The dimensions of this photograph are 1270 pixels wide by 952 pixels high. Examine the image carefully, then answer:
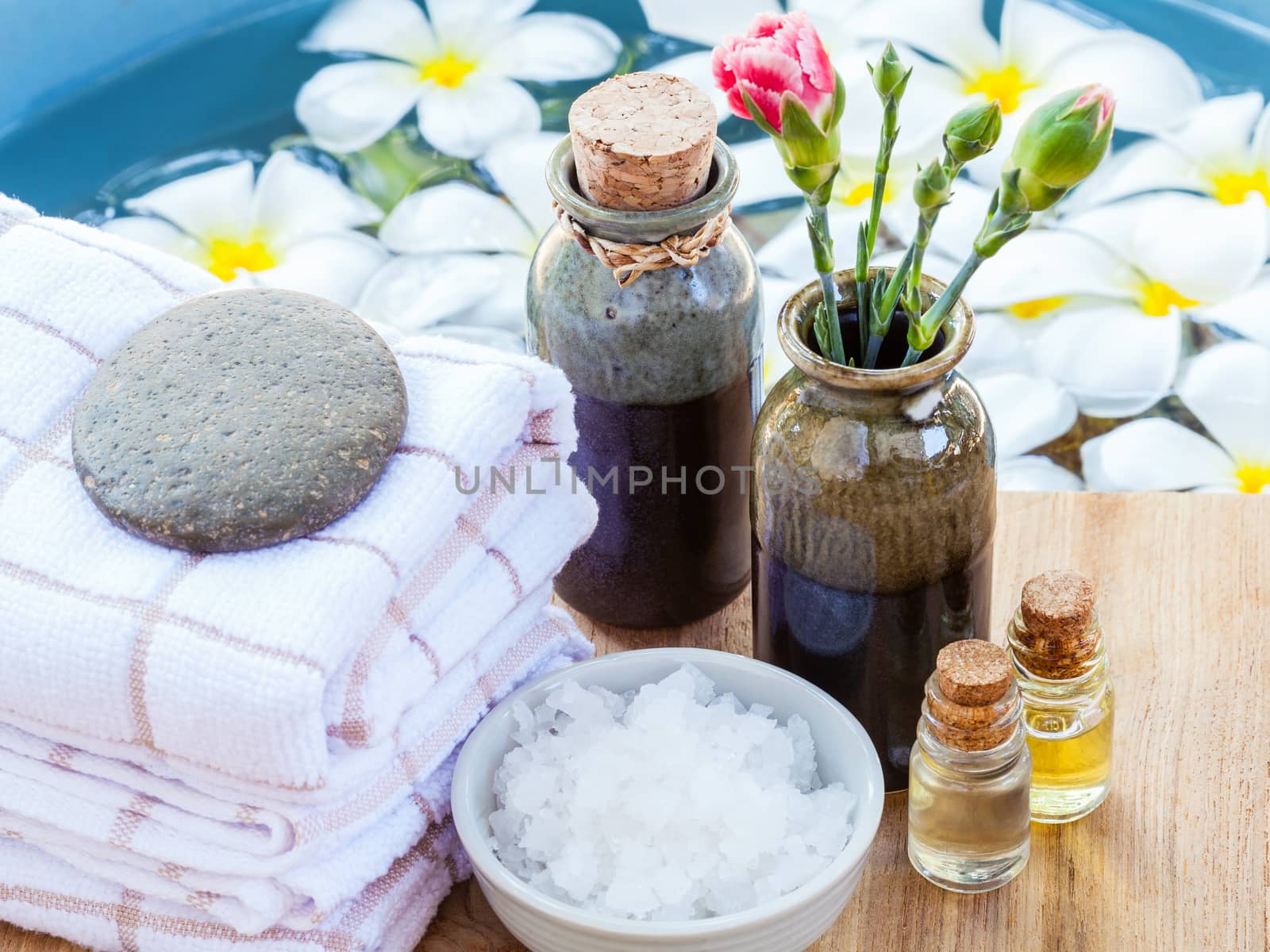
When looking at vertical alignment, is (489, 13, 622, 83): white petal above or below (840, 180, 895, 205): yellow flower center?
above

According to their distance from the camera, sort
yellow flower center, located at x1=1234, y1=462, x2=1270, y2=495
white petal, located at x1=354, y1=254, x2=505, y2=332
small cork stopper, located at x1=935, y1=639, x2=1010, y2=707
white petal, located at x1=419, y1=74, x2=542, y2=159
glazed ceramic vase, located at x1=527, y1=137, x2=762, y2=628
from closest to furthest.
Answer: small cork stopper, located at x1=935, y1=639, x2=1010, y2=707 < glazed ceramic vase, located at x1=527, y1=137, x2=762, y2=628 < yellow flower center, located at x1=1234, y1=462, x2=1270, y2=495 < white petal, located at x1=354, y1=254, x2=505, y2=332 < white petal, located at x1=419, y1=74, x2=542, y2=159

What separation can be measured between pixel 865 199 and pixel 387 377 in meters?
0.78

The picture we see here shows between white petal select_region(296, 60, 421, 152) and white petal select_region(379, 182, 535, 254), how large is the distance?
9 cm

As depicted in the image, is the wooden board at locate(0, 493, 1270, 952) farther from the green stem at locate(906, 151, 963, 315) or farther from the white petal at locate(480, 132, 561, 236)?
the white petal at locate(480, 132, 561, 236)

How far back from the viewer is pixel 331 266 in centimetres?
129

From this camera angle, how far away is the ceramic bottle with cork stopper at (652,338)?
2.33 feet

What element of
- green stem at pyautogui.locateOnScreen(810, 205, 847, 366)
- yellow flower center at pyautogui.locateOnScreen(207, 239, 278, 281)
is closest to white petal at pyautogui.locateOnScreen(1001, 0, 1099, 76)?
yellow flower center at pyautogui.locateOnScreen(207, 239, 278, 281)

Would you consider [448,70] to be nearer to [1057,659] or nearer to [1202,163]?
[1202,163]

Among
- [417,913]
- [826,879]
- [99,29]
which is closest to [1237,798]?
[826,879]

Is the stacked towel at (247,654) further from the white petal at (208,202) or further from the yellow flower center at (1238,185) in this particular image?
the yellow flower center at (1238,185)

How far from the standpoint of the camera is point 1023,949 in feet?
2.28

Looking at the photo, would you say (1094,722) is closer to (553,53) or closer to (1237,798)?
(1237,798)

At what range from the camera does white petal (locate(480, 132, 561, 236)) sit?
1.32 metres

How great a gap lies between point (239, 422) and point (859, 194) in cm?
83
